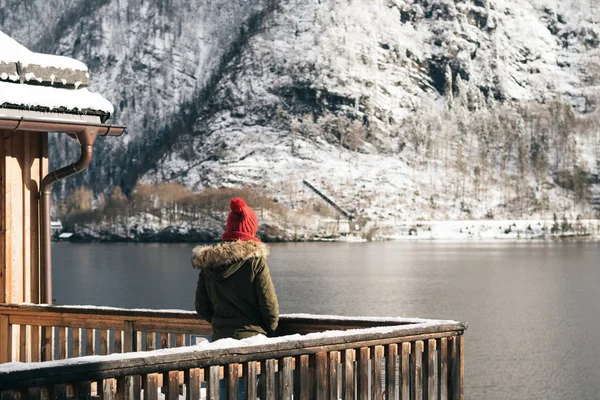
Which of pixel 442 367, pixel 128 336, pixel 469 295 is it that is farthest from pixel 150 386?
pixel 469 295

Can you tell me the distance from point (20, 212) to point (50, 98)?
4.40 ft

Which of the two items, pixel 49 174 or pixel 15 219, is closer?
pixel 15 219

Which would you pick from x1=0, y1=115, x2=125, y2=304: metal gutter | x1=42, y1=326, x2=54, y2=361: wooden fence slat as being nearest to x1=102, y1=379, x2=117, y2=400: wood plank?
x1=42, y1=326, x2=54, y2=361: wooden fence slat

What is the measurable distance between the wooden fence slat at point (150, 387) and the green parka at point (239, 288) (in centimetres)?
172

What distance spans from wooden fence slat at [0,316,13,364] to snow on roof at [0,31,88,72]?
8.94 feet

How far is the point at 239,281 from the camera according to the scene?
9.02 meters

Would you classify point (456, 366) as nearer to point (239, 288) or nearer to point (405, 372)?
point (405, 372)

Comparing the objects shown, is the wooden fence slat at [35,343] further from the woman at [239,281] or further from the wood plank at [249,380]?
the wood plank at [249,380]

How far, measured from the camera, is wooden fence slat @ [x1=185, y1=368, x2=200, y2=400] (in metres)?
7.53

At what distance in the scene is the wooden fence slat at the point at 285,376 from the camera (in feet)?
26.8

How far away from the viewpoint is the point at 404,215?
195000 mm

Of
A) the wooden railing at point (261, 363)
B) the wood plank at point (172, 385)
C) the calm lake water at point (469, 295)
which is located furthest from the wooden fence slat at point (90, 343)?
the calm lake water at point (469, 295)

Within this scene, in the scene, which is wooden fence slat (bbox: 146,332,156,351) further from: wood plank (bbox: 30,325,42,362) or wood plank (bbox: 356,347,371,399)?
wood plank (bbox: 356,347,371,399)

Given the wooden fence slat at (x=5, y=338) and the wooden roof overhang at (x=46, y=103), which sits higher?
the wooden roof overhang at (x=46, y=103)
